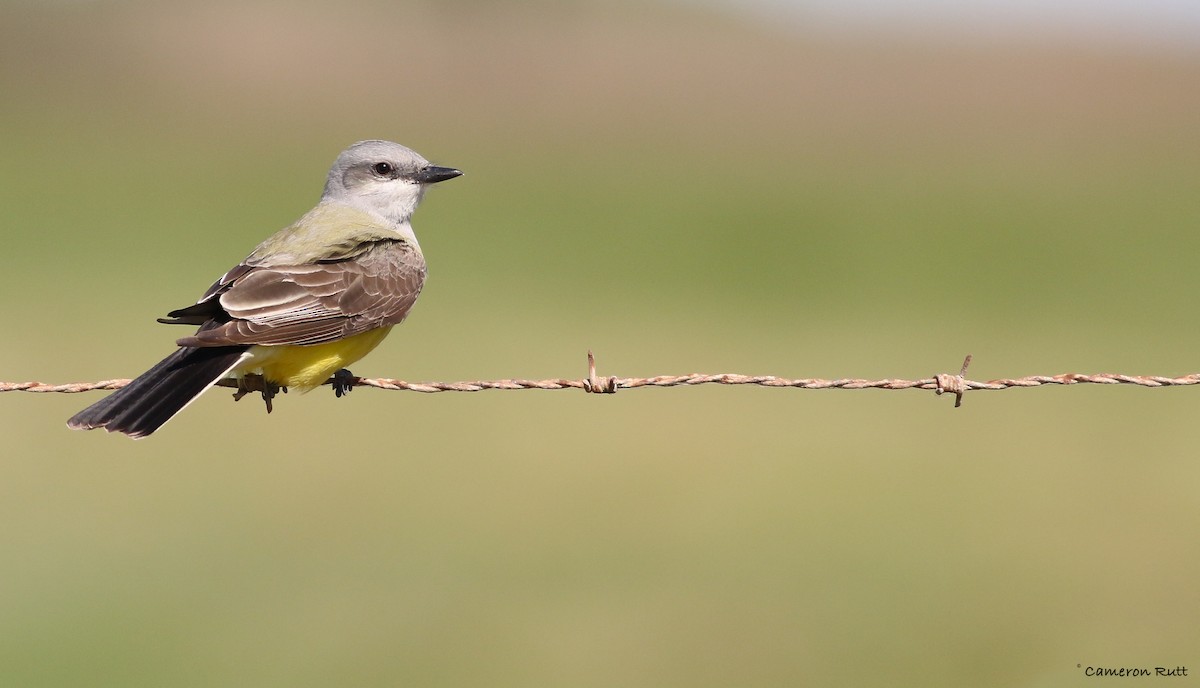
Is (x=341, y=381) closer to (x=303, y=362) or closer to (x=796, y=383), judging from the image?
(x=303, y=362)

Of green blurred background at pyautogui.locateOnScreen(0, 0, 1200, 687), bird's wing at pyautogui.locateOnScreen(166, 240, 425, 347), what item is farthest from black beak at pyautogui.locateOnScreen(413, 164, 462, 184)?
green blurred background at pyautogui.locateOnScreen(0, 0, 1200, 687)

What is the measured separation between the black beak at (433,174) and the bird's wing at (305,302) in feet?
2.90

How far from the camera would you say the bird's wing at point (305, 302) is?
19.0 ft

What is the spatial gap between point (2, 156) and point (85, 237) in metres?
10.8

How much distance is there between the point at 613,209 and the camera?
96.2 feet

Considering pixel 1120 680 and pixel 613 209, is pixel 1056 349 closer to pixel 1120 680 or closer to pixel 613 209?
pixel 1120 680

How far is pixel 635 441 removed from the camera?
14.8 metres

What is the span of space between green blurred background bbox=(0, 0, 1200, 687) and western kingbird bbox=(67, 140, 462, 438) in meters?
3.62

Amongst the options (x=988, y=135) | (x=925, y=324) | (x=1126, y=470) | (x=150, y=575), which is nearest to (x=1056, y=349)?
(x=925, y=324)

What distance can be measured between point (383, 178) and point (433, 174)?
0.96 feet

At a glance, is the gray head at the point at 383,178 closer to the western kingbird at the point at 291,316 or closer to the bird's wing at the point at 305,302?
the western kingbird at the point at 291,316

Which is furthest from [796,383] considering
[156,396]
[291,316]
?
[156,396]

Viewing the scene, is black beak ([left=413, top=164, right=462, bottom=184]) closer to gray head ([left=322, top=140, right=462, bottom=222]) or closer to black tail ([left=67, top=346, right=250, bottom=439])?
gray head ([left=322, top=140, right=462, bottom=222])

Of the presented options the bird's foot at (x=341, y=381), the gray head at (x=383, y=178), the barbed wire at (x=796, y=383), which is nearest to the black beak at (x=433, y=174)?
the gray head at (x=383, y=178)
